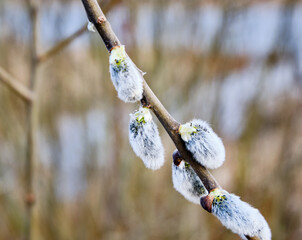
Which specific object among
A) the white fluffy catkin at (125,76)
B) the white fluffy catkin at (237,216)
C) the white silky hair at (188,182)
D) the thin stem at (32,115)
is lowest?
the white fluffy catkin at (237,216)

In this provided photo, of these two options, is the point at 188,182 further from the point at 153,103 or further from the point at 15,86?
the point at 15,86

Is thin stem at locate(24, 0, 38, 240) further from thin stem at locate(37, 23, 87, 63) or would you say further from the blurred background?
the blurred background

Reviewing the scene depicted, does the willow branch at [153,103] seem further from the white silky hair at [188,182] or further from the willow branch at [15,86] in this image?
the willow branch at [15,86]

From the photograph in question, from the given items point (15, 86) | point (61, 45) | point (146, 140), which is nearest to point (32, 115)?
point (15, 86)

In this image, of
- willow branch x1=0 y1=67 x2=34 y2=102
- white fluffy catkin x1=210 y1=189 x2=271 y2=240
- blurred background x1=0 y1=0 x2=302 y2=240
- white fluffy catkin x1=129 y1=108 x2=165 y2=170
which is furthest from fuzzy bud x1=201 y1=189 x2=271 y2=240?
blurred background x1=0 y1=0 x2=302 y2=240

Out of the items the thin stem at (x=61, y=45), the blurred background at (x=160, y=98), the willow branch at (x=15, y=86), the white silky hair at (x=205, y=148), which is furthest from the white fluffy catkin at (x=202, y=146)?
the blurred background at (x=160, y=98)
